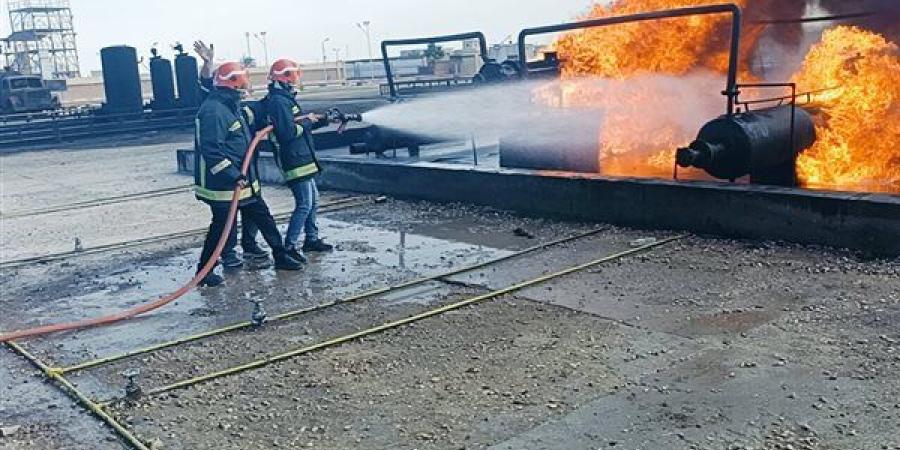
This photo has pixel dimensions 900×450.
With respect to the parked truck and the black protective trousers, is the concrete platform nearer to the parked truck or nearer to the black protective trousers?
the black protective trousers

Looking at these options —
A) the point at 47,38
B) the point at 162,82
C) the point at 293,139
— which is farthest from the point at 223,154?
the point at 47,38

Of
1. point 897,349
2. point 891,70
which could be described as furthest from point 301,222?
point 891,70

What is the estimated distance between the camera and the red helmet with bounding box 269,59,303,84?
7.36 metres

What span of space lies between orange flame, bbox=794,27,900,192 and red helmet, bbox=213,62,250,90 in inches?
227

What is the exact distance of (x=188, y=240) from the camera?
8.98 m

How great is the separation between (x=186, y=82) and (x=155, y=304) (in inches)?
982

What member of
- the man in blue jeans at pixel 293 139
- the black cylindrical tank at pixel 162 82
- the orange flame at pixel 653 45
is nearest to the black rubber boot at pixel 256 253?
the man in blue jeans at pixel 293 139

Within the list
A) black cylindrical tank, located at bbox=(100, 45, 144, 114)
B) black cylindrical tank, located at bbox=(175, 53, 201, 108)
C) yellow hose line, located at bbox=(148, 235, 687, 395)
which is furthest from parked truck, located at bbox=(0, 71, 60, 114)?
yellow hose line, located at bbox=(148, 235, 687, 395)

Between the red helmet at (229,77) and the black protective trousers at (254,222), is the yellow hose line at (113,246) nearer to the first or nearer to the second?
the black protective trousers at (254,222)

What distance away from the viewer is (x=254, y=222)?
7.56 m

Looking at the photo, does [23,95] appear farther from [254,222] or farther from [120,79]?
[254,222]

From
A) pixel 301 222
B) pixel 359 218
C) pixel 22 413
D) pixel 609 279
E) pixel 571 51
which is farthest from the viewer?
pixel 571 51

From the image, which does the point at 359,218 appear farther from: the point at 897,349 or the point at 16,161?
the point at 16,161

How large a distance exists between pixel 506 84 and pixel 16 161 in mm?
15426
